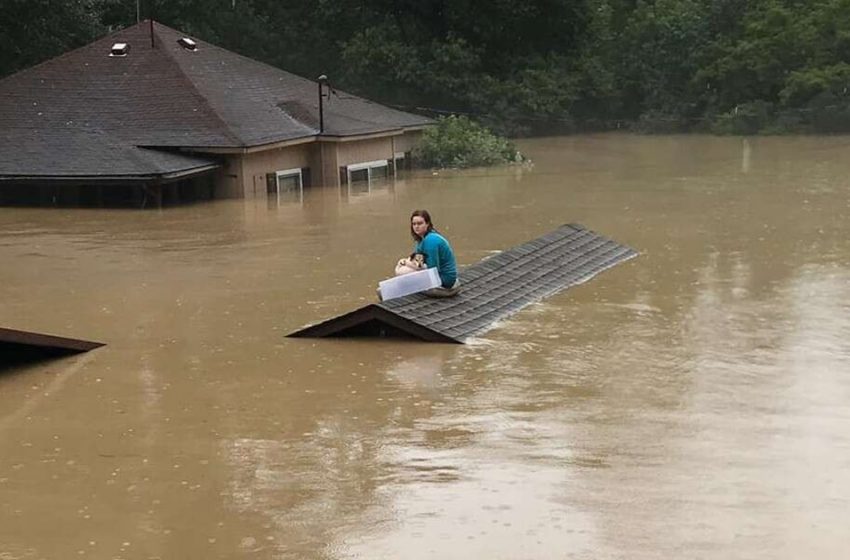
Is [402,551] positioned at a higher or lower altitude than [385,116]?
lower

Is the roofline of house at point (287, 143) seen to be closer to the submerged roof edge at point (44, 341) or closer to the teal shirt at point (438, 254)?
the teal shirt at point (438, 254)

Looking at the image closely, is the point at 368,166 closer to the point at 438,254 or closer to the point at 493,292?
the point at 493,292

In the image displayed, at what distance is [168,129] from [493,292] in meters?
16.7

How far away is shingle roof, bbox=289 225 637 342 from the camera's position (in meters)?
15.4

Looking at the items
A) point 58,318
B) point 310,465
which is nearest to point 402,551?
point 310,465

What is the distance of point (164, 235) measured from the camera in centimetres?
A: 2550

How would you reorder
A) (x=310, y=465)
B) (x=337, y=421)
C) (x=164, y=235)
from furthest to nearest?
(x=164, y=235), (x=337, y=421), (x=310, y=465)

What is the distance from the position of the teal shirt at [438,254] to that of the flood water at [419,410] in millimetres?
945

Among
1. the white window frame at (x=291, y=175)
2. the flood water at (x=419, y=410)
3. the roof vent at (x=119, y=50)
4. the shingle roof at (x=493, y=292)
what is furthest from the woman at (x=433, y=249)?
the roof vent at (x=119, y=50)

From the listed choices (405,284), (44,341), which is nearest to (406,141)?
(405,284)

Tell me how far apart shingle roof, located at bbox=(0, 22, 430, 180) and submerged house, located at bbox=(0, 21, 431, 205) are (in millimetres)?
38

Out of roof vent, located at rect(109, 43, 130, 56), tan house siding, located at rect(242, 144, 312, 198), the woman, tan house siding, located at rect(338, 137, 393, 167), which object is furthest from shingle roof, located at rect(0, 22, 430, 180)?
the woman

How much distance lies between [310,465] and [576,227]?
1290 centimetres

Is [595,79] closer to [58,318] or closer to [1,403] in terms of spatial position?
[58,318]
